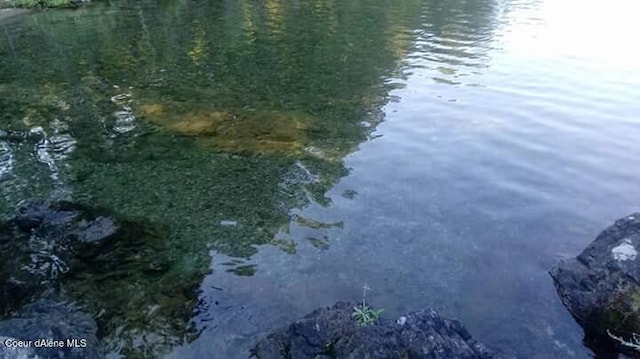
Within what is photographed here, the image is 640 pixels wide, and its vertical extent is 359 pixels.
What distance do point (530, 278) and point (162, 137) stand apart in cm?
1354

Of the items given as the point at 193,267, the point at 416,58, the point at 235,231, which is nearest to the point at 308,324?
the point at 193,267

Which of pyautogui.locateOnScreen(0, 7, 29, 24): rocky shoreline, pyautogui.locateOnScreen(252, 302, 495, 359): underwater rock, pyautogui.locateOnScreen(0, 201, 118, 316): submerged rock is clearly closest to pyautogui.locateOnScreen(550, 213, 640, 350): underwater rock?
pyautogui.locateOnScreen(252, 302, 495, 359): underwater rock

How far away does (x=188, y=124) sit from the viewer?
1942 centimetres

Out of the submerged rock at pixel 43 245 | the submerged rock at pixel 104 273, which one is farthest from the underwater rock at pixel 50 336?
the submerged rock at pixel 43 245

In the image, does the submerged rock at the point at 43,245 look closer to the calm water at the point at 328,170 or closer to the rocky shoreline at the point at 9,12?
the calm water at the point at 328,170

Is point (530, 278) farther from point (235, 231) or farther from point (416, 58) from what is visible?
point (416, 58)

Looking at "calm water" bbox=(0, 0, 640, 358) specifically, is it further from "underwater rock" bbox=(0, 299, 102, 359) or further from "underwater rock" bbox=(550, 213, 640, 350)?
"underwater rock" bbox=(0, 299, 102, 359)

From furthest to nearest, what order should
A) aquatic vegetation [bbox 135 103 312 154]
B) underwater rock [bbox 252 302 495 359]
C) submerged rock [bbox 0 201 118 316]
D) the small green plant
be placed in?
aquatic vegetation [bbox 135 103 312 154], submerged rock [bbox 0 201 118 316], the small green plant, underwater rock [bbox 252 302 495 359]

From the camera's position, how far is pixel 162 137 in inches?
714

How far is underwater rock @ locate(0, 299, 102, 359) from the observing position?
24.0 ft

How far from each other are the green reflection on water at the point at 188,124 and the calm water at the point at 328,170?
0.08 m

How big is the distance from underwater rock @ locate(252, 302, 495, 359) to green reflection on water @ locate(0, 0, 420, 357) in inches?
88.4

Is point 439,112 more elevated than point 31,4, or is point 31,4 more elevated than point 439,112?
point 31,4

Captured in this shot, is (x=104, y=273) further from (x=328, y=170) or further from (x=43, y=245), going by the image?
(x=328, y=170)
